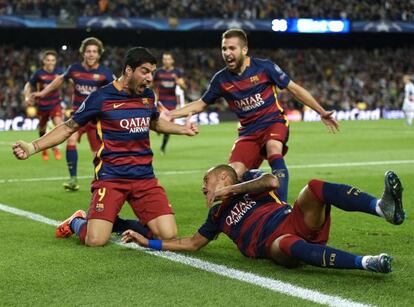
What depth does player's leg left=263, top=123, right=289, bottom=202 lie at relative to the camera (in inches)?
330

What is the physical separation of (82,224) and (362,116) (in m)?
35.4

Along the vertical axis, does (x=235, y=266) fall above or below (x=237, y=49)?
below

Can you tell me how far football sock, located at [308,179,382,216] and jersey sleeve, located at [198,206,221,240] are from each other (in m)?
0.98

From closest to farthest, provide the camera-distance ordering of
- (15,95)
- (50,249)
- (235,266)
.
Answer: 1. (235,266)
2. (50,249)
3. (15,95)

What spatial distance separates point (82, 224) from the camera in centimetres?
736

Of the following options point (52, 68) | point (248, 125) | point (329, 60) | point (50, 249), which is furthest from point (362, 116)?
point (50, 249)

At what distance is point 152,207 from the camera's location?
7363 millimetres

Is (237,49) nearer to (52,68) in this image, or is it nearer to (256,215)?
(256,215)

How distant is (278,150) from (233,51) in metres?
1.22

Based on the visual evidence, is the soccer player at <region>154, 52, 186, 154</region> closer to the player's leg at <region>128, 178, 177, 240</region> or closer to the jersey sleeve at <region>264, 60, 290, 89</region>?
the jersey sleeve at <region>264, 60, 290, 89</region>

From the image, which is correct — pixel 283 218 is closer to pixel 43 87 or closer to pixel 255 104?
pixel 255 104

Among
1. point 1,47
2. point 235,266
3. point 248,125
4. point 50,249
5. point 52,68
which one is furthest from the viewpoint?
point 1,47

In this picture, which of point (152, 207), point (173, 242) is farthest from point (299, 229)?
point (152, 207)

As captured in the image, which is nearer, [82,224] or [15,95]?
[82,224]
